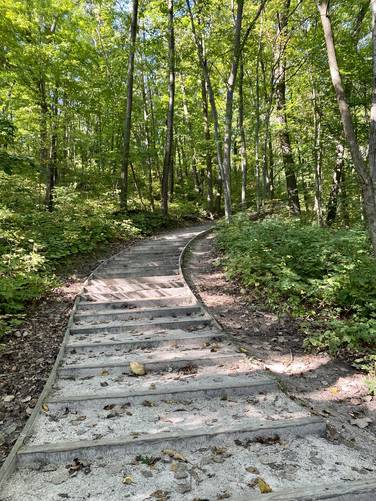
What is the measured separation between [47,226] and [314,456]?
10.0 metres

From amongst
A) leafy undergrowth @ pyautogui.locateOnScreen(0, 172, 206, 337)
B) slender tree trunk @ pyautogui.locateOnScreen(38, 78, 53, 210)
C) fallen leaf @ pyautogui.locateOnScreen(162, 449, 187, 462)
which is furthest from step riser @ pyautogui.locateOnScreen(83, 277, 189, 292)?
slender tree trunk @ pyautogui.locateOnScreen(38, 78, 53, 210)

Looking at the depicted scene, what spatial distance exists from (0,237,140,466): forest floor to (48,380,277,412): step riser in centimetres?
44

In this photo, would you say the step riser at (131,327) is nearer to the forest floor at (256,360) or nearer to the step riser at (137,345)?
the forest floor at (256,360)

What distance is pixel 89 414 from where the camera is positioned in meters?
3.42

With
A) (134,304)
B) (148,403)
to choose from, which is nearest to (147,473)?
(148,403)

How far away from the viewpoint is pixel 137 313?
625 centimetres

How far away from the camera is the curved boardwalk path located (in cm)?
248

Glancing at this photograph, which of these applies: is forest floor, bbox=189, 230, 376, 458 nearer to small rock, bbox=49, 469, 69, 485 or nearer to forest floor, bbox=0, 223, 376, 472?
forest floor, bbox=0, 223, 376, 472

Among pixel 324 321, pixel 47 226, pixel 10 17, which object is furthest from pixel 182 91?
pixel 324 321

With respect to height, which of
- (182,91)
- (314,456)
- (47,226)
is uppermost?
(182,91)

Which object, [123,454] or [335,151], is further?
[335,151]

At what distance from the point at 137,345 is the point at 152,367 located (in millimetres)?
738

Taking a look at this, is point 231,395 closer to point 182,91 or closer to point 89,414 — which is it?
point 89,414

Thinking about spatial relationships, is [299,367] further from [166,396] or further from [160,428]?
[160,428]
